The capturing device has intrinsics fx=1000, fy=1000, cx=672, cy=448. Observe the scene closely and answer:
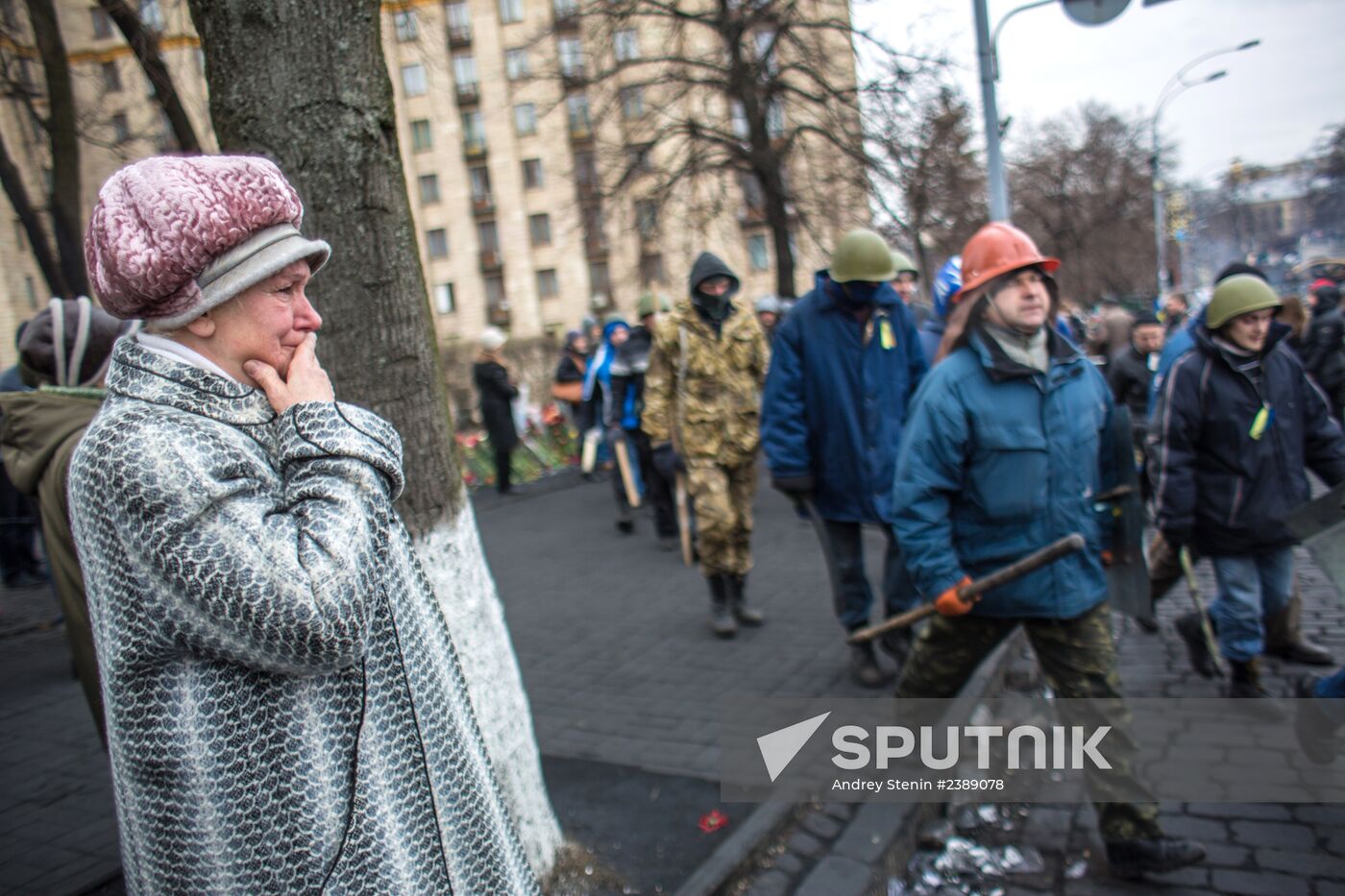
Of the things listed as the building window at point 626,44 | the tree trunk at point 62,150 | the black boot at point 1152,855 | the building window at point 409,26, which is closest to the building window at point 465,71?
the building window at point 626,44

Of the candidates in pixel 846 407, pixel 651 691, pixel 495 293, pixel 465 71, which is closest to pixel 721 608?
pixel 651 691

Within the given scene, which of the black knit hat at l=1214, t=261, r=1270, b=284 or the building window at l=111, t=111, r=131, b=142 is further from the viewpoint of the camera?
the building window at l=111, t=111, r=131, b=142

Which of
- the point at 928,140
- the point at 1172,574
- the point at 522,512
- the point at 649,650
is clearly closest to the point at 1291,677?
the point at 1172,574

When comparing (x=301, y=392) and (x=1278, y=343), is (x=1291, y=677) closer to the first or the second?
(x=1278, y=343)

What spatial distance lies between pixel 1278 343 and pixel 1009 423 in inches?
76.1

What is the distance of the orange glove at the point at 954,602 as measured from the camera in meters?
3.28

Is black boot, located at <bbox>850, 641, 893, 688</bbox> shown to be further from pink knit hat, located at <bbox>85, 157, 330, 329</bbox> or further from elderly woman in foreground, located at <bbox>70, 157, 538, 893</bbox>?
pink knit hat, located at <bbox>85, 157, 330, 329</bbox>

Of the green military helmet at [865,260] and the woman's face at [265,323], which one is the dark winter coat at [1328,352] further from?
the woman's face at [265,323]

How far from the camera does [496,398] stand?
493 inches

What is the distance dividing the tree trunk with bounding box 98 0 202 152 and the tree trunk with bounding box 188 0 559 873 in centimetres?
440

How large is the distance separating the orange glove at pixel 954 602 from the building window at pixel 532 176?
2189 inches

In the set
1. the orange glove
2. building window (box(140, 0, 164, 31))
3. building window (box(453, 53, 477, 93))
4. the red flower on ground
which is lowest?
the red flower on ground

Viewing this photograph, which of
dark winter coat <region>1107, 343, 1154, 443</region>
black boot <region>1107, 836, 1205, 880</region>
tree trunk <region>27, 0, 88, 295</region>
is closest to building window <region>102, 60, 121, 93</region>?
tree trunk <region>27, 0, 88, 295</region>

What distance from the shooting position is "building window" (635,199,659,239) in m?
16.8
